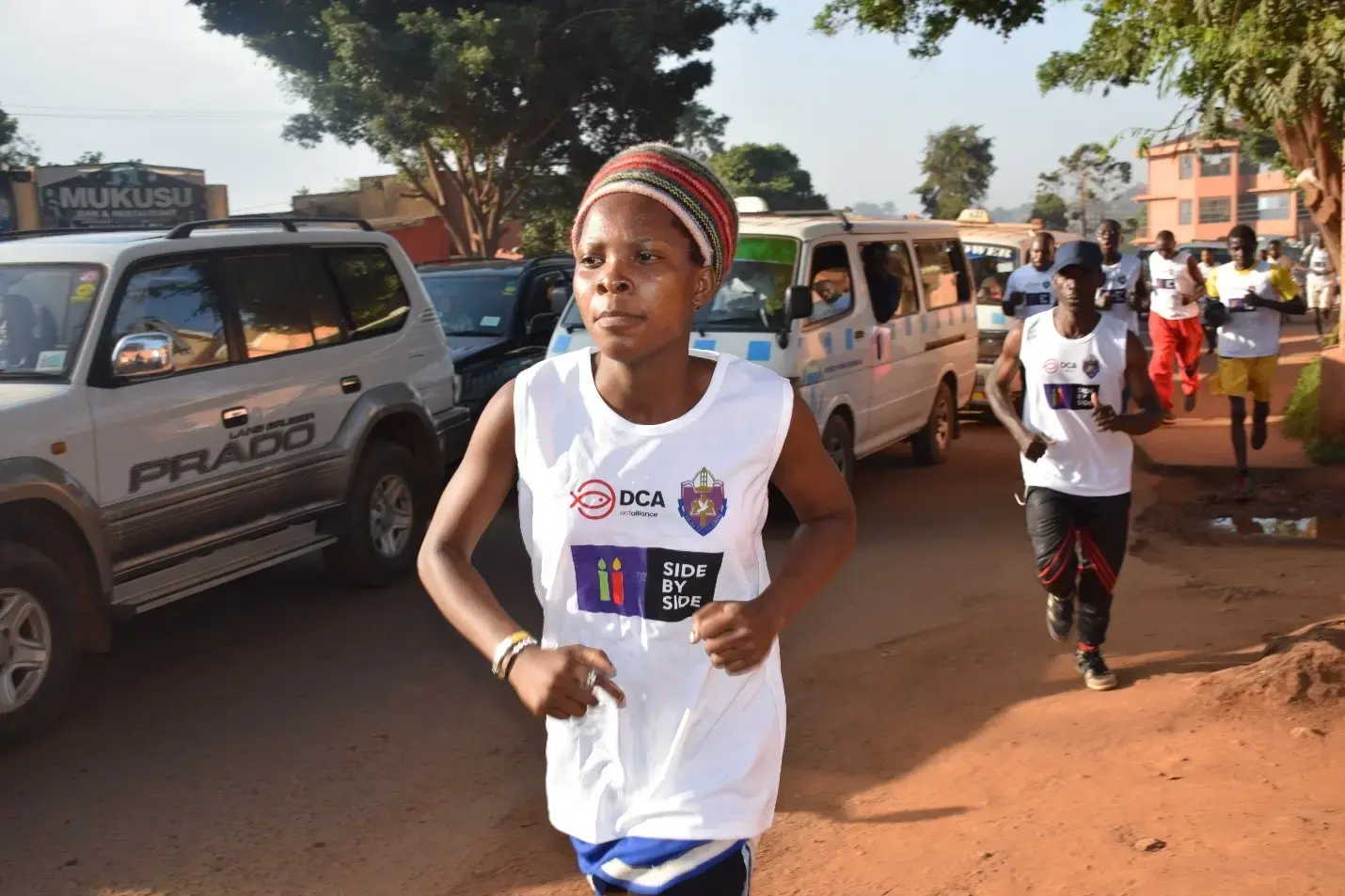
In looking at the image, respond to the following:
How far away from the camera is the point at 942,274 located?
11148mm

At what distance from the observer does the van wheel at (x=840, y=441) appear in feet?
29.4

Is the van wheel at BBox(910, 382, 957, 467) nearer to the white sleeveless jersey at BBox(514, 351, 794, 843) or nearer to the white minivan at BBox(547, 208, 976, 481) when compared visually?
the white minivan at BBox(547, 208, 976, 481)

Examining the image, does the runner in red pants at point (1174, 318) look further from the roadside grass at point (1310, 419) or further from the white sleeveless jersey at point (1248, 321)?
the white sleeveless jersey at point (1248, 321)

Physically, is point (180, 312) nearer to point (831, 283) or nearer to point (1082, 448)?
point (1082, 448)

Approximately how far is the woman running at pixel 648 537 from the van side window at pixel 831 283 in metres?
6.49

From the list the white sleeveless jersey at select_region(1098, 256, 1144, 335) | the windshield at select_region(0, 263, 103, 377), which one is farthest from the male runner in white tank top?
the white sleeveless jersey at select_region(1098, 256, 1144, 335)

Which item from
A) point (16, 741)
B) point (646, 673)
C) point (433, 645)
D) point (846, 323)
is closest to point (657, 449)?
point (646, 673)

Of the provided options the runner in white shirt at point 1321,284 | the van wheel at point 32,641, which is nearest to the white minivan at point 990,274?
the van wheel at point 32,641

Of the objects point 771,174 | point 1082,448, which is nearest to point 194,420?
point 1082,448

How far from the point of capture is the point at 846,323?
30.0ft

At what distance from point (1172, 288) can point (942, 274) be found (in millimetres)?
3588

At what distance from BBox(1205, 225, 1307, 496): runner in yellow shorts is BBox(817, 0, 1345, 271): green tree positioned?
1021 mm

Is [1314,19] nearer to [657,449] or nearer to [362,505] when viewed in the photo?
[362,505]

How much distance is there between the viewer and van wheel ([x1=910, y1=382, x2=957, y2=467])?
11.3m
